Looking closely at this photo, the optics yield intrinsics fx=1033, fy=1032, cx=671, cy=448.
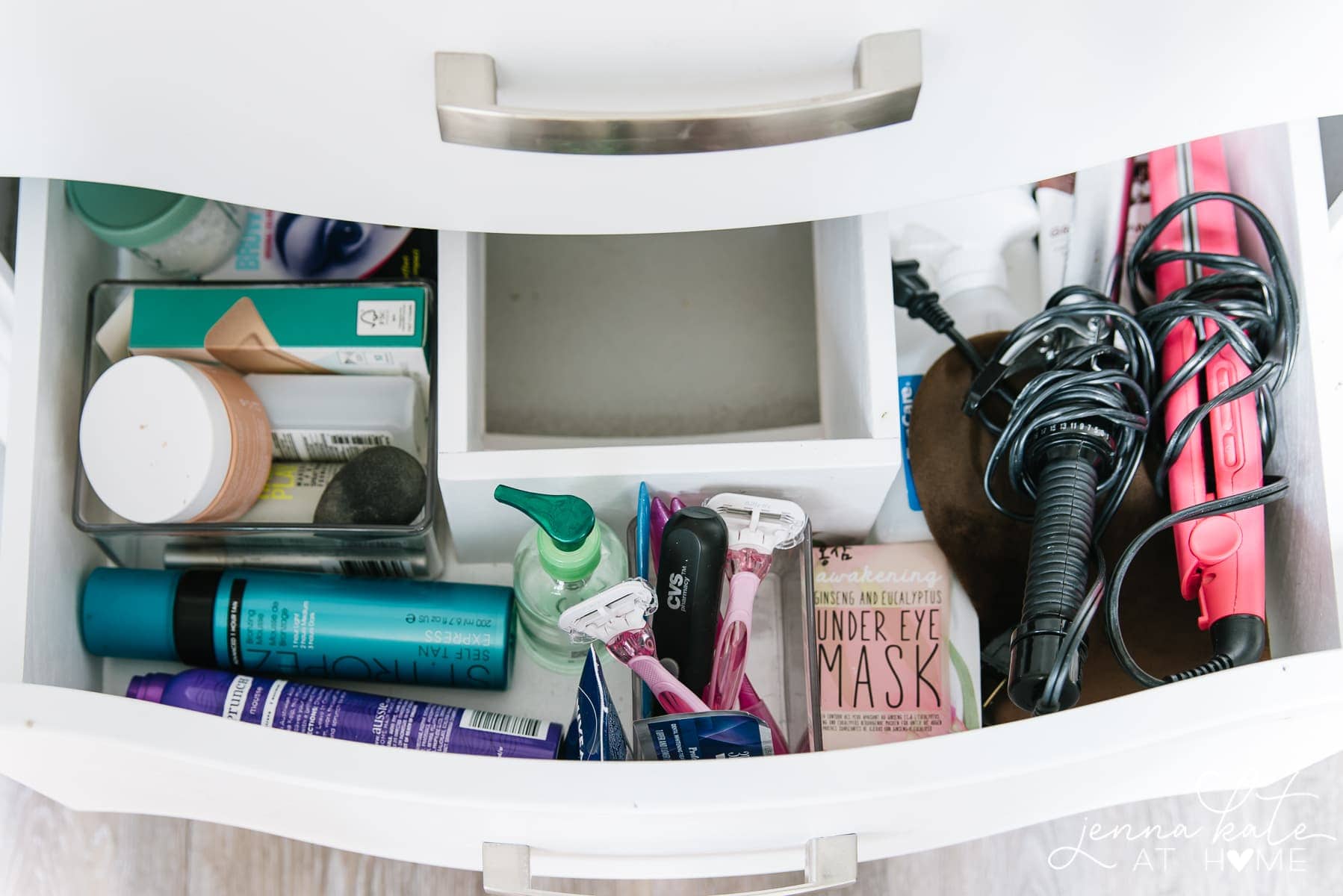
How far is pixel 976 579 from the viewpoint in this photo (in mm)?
562

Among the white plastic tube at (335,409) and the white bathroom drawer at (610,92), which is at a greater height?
the white bathroom drawer at (610,92)

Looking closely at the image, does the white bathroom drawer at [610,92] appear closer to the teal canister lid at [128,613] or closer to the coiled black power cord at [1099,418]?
the coiled black power cord at [1099,418]

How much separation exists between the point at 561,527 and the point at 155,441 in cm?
20

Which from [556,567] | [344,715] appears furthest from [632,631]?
[344,715]

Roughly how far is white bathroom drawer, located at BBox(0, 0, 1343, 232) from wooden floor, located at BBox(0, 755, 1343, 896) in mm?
460

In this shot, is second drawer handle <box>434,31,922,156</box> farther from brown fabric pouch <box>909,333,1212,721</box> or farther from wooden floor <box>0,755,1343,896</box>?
wooden floor <box>0,755,1343,896</box>

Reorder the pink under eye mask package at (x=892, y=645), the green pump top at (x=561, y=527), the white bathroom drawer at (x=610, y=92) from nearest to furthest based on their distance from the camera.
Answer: the white bathroom drawer at (x=610, y=92)
the green pump top at (x=561, y=527)
the pink under eye mask package at (x=892, y=645)

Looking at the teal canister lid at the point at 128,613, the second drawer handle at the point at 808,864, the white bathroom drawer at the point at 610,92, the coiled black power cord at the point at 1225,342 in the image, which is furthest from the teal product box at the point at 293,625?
the coiled black power cord at the point at 1225,342


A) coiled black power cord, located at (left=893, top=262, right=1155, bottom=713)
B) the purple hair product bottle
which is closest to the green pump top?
the purple hair product bottle

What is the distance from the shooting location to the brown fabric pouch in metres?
0.54

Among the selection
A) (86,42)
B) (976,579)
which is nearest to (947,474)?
(976,579)

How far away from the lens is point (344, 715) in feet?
1.72

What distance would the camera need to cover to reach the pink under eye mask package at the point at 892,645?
0.55 metres

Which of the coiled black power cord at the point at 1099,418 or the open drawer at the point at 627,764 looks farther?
the coiled black power cord at the point at 1099,418
